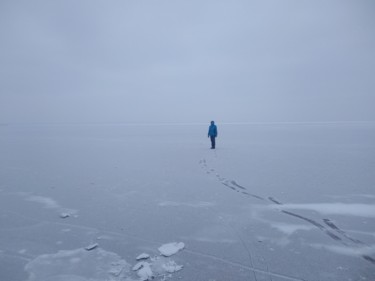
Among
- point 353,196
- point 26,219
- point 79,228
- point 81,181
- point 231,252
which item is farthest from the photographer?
point 81,181

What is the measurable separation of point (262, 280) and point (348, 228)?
2.81m

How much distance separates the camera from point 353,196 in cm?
811

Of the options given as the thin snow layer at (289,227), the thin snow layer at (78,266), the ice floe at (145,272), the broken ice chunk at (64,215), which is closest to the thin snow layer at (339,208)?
the thin snow layer at (289,227)

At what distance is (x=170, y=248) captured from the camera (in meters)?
5.18

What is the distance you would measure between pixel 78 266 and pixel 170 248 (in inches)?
61.8

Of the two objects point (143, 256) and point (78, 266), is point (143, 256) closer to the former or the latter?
Result: point (143, 256)

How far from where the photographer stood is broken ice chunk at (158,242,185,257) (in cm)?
501

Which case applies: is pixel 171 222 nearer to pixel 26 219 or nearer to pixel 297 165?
pixel 26 219

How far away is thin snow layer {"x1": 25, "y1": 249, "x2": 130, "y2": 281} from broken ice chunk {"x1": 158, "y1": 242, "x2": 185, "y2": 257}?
26.5 inches

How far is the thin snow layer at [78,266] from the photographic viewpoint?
4.39 metres

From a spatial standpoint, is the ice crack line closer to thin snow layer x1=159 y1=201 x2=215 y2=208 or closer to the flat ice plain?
the flat ice plain

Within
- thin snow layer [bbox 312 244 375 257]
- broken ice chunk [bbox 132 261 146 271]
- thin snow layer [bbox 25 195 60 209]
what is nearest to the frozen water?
broken ice chunk [bbox 132 261 146 271]

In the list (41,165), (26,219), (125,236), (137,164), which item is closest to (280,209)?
(125,236)

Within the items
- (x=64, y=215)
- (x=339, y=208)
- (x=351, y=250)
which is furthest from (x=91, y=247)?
(x=339, y=208)
